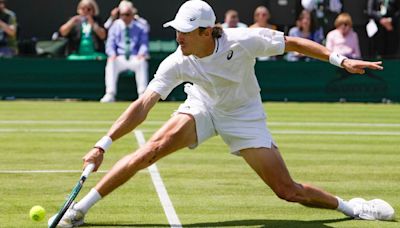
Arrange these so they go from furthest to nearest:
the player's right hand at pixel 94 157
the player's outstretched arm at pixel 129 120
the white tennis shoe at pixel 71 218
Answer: the white tennis shoe at pixel 71 218 < the player's outstretched arm at pixel 129 120 < the player's right hand at pixel 94 157

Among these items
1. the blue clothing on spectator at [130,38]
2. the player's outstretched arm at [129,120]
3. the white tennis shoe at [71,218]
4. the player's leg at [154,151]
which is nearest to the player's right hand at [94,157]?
the player's outstretched arm at [129,120]

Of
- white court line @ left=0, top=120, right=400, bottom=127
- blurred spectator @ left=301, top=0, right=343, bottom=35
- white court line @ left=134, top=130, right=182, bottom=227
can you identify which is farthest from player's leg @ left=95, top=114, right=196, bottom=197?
blurred spectator @ left=301, top=0, right=343, bottom=35

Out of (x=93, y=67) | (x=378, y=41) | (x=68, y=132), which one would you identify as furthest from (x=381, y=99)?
(x=68, y=132)

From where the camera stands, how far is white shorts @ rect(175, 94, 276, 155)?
28.9ft

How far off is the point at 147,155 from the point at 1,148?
19.0 ft

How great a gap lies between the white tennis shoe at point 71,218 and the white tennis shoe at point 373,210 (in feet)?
8.18

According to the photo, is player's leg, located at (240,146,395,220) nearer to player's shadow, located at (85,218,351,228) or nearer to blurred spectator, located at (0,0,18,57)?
player's shadow, located at (85,218,351,228)

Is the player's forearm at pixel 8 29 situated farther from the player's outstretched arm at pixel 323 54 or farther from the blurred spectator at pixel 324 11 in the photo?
the player's outstretched arm at pixel 323 54

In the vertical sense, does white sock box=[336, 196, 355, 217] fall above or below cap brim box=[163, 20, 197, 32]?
below

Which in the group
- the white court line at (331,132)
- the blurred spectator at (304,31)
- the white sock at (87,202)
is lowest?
the white court line at (331,132)

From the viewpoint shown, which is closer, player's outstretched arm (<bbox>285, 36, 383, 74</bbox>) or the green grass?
player's outstretched arm (<bbox>285, 36, 383, 74</bbox>)

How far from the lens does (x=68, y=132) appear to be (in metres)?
16.0

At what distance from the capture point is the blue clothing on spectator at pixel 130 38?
22469 mm

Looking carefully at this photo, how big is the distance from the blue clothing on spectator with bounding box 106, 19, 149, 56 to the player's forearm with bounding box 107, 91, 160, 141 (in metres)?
13.9
